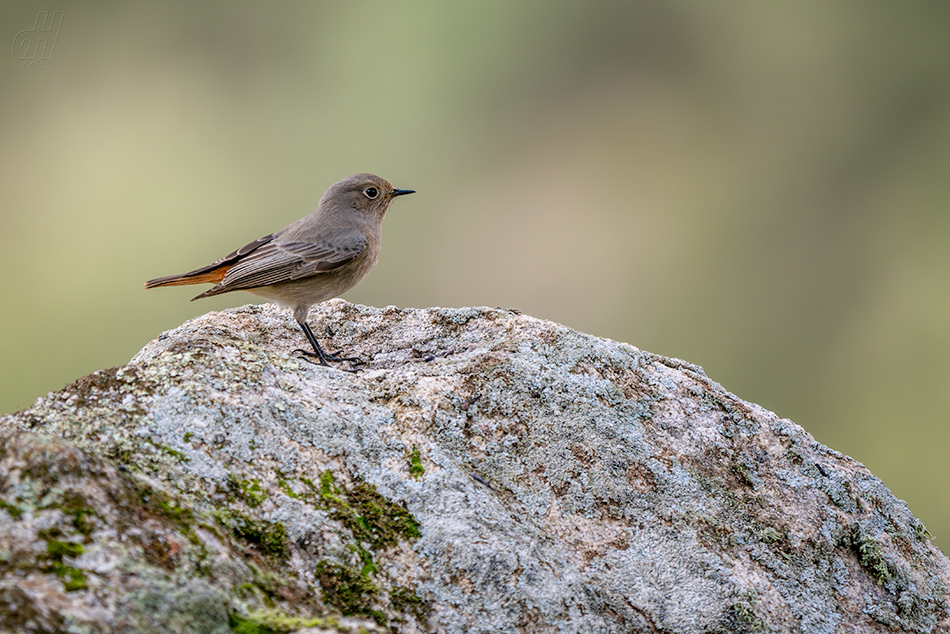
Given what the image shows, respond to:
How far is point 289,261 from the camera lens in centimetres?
690

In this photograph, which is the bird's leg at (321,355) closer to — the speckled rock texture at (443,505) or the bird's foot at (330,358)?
the bird's foot at (330,358)

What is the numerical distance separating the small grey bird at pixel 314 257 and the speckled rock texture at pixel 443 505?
5.02 ft

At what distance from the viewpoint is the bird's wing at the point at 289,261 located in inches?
263

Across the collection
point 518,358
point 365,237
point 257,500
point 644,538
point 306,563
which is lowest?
point 644,538

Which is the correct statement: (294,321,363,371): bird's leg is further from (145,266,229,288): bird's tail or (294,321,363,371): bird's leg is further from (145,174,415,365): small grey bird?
(145,266,229,288): bird's tail

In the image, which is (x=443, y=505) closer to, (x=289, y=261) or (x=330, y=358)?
(x=330, y=358)

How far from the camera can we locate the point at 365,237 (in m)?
7.47

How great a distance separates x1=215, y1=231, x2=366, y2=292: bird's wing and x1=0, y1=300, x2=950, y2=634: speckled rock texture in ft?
5.18

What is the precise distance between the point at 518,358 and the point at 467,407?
0.57 metres

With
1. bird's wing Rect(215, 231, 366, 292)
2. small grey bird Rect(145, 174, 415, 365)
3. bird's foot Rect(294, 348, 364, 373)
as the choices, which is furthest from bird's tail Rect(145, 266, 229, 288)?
bird's foot Rect(294, 348, 364, 373)

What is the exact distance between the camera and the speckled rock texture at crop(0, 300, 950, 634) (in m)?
2.51

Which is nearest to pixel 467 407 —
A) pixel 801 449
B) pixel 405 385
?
pixel 405 385

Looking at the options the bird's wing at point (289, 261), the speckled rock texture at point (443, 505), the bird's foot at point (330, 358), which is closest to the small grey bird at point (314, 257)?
the bird's wing at point (289, 261)

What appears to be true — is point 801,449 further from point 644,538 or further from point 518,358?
point 518,358
